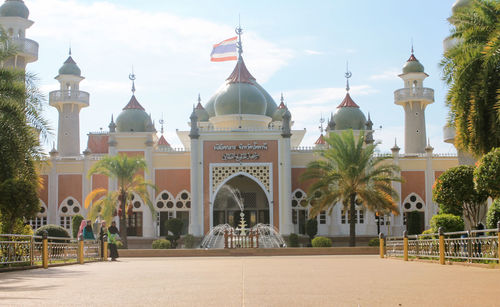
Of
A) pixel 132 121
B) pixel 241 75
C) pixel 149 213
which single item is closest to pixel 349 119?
pixel 241 75

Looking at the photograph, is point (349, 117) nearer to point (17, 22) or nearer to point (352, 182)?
point (352, 182)

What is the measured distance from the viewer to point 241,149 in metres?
36.8

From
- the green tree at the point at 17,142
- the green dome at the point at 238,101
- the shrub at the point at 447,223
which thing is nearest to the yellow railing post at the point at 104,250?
the green tree at the point at 17,142

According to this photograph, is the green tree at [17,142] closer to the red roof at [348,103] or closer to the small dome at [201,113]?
the small dome at [201,113]

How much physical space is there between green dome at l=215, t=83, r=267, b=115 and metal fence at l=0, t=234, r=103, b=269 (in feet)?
64.5

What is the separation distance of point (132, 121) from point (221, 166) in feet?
24.5

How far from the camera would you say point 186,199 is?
38.2 meters

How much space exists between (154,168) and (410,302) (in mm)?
31772

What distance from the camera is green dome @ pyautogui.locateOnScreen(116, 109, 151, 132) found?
40.3 metres

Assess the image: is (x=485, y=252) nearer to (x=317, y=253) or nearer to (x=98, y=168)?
(x=317, y=253)

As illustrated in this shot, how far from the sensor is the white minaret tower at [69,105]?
42.4 meters

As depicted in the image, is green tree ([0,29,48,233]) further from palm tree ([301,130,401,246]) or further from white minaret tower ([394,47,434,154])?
white minaret tower ([394,47,434,154])

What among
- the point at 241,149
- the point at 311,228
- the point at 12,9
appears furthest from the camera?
the point at 241,149

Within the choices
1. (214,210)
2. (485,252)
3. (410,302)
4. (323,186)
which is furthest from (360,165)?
(410,302)
